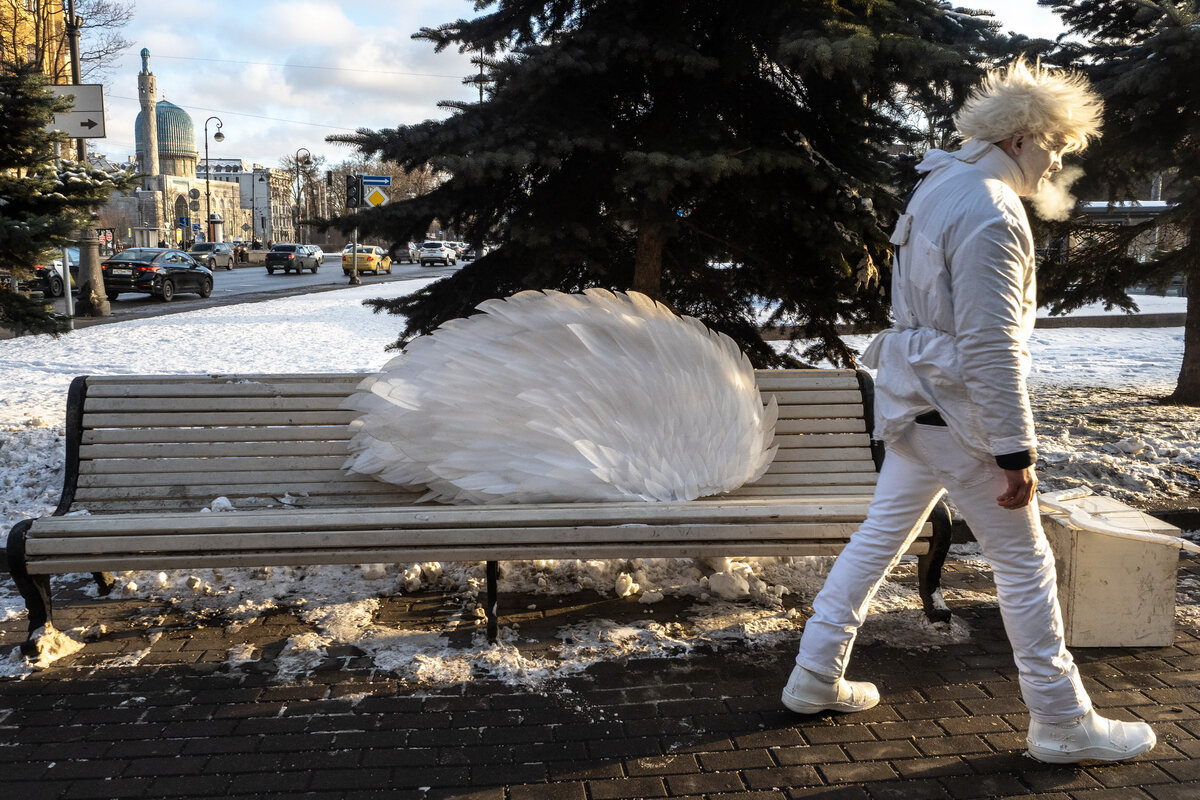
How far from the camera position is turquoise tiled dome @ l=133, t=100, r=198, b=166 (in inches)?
3927

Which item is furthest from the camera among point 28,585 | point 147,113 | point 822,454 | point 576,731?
point 147,113

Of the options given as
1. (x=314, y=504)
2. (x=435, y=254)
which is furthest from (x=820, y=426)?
(x=435, y=254)

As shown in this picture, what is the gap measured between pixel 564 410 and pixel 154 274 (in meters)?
25.0

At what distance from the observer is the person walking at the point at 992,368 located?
8.95ft

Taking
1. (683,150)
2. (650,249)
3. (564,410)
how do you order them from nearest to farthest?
(564,410) < (683,150) < (650,249)

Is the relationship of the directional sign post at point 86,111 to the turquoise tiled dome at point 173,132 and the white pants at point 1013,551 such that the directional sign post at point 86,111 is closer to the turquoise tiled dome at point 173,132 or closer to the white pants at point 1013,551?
the white pants at point 1013,551

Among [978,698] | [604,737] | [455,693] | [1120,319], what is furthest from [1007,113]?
[1120,319]

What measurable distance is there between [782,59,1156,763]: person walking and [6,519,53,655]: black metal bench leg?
122 inches

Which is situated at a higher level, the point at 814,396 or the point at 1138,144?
the point at 1138,144

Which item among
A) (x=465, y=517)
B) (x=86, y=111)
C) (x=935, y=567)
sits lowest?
(x=935, y=567)

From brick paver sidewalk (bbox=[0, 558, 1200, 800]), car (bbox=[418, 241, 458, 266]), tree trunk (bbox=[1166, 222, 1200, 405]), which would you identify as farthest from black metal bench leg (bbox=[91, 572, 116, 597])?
car (bbox=[418, 241, 458, 266])

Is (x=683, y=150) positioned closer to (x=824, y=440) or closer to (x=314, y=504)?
(x=824, y=440)

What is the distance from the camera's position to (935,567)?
4.11 m

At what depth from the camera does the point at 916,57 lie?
522cm
